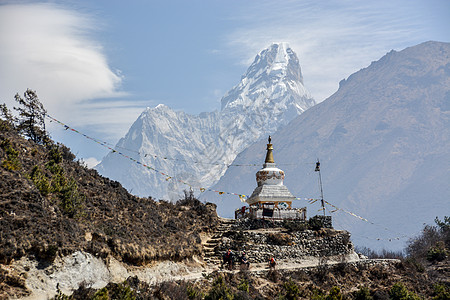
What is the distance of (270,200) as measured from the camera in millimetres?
53438

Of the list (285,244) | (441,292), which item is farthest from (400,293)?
(285,244)

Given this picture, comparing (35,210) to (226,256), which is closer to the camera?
(35,210)

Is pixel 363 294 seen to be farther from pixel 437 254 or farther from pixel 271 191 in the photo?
pixel 437 254

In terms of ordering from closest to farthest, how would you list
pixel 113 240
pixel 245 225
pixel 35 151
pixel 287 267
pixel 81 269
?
pixel 81 269
pixel 113 240
pixel 35 151
pixel 287 267
pixel 245 225

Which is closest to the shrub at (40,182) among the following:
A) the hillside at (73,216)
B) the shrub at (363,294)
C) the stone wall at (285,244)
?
the hillside at (73,216)

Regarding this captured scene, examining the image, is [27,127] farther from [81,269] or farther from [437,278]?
[437,278]

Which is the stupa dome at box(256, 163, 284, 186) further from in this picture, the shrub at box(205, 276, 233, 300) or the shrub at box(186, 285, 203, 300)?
the shrub at box(186, 285, 203, 300)

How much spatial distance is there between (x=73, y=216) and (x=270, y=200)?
845 inches

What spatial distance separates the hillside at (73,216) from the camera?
30.9 m

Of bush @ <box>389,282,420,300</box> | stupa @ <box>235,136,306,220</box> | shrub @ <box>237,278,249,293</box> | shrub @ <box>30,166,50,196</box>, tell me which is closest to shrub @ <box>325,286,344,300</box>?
bush @ <box>389,282,420,300</box>

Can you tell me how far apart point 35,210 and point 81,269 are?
4.31 metres

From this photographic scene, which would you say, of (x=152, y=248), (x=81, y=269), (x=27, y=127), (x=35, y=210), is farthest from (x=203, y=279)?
(x=27, y=127)

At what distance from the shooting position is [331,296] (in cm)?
3991

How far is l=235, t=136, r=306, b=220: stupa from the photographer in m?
50.9
